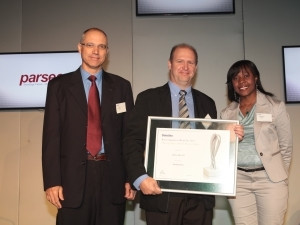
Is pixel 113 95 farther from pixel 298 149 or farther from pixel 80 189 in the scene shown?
pixel 298 149

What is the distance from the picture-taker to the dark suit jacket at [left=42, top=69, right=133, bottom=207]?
2.17m

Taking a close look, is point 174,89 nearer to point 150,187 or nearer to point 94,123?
point 94,123

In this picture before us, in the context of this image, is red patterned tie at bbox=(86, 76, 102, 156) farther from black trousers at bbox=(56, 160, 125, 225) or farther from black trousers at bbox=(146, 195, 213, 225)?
black trousers at bbox=(146, 195, 213, 225)

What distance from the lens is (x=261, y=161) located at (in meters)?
2.37

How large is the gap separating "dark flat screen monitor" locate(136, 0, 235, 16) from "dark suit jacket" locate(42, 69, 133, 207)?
166 cm

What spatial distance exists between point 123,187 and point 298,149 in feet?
7.38

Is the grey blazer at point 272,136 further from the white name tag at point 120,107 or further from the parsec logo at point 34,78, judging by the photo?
the parsec logo at point 34,78

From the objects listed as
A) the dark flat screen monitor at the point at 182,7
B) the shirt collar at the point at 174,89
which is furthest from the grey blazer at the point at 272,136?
the dark flat screen monitor at the point at 182,7

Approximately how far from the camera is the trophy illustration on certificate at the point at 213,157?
2051mm

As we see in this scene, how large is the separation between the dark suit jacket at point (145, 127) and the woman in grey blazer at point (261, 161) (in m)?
0.35

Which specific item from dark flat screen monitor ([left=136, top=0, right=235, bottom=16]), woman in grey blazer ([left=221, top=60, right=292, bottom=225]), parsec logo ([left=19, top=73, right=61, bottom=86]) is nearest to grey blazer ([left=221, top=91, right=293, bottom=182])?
woman in grey blazer ([left=221, top=60, right=292, bottom=225])

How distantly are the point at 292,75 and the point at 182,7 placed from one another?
1.45 m

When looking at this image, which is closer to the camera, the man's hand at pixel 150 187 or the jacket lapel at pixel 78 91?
the man's hand at pixel 150 187

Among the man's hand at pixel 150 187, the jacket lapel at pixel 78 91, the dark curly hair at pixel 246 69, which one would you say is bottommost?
the man's hand at pixel 150 187
